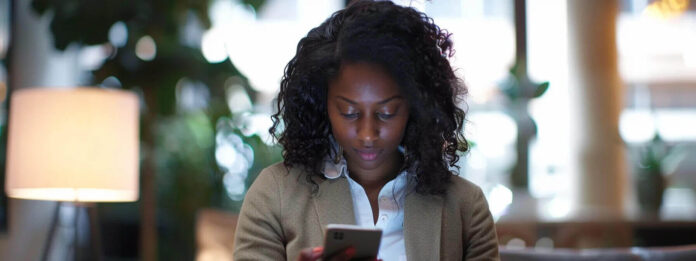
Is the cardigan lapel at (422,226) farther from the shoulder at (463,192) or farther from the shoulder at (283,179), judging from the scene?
the shoulder at (283,179)

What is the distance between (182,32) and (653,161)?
339cm

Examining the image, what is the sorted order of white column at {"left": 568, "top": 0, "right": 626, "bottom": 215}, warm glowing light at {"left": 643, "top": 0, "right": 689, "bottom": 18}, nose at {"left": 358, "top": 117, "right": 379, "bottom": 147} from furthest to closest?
warm glowing light at {"left": 643, "top": 0, "right": 689, "bottom": 18}, white column at {"left": 568, "top": 0, "right": 626, "bottom": 215}, nose at {"left": 358, "top": 117, "right": 379, "bottom": 147}

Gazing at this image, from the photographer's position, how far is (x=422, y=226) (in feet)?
5.33

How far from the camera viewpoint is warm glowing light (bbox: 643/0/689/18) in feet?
23.6

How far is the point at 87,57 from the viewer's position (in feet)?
20.8

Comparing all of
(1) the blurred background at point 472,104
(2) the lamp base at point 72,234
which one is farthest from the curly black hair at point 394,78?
(2) the lamp base at point 72,234

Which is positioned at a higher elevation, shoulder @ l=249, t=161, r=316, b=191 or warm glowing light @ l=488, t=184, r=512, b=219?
shoulder @ l=249, t=161, r=316, b=191

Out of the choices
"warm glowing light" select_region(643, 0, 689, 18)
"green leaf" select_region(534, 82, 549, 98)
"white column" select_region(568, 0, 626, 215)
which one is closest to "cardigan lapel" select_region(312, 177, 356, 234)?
"green leaf" select_region(534, 82, 549, 98)

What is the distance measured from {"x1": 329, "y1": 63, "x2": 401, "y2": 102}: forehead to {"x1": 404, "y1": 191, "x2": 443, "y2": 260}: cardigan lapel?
0.22 metres

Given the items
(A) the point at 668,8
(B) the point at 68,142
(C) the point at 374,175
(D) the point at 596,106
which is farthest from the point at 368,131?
(A) the point at 668,8

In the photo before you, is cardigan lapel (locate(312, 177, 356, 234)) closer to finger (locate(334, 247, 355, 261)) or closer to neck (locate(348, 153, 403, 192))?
neck (locate(348, 153, 403, 192))

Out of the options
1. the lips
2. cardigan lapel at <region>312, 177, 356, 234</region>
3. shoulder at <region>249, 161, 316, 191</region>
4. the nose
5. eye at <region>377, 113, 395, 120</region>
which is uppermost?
eye at <region>377, 113, 395, 120</region>

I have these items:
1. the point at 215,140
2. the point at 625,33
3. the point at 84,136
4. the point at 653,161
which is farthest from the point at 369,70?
the point at 625,33

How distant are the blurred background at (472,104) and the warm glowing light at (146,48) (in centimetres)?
2
